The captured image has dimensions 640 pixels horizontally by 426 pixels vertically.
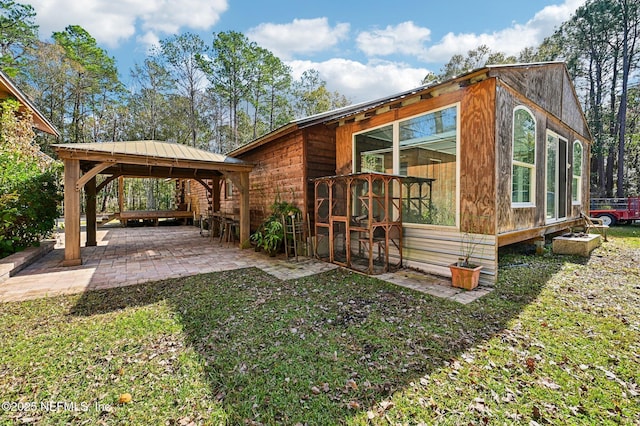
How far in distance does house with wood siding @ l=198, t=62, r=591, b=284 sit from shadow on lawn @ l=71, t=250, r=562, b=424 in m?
1.07

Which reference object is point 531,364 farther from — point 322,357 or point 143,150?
point 143,150

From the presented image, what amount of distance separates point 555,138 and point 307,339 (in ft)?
24.5

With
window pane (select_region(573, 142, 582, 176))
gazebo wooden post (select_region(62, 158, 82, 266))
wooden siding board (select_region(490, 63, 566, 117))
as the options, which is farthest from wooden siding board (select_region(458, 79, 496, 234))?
gazebo wooden post (select_region(62, 158, 82, 266))

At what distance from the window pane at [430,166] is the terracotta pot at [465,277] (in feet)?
2.68

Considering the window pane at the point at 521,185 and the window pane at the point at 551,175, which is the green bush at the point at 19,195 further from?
the window pane at the point at 551,175

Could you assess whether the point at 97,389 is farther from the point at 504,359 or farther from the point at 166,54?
the point at 166,54

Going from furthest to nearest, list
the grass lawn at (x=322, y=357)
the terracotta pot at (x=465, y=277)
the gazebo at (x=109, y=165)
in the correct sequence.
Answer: the gazebo at (x=109, y=165) < the terracotta pot at (x=465, y=277) < the grass lawn at (x=322, y=357)

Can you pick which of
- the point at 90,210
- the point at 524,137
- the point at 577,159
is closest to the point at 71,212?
the point at 90,210

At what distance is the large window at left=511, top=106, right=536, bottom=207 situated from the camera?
4.64 m

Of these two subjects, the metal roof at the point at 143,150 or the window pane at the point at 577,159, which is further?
the window pane at the point at 577,159

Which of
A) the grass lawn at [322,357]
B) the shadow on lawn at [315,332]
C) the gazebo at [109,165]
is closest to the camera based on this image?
the grass lawn at [322,357]

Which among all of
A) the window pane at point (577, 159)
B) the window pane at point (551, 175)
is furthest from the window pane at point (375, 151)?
the window pane at point (577, 159)

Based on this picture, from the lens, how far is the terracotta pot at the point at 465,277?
3811mm

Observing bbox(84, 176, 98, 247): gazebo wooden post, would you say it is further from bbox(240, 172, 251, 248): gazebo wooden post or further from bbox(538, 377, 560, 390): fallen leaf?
bbox(538, 377, 560, 390): fallen leaf
